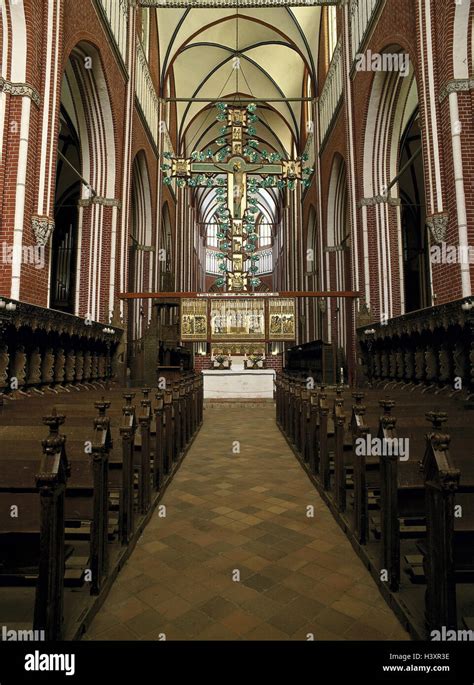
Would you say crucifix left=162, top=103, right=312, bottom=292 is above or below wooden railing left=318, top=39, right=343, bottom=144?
below

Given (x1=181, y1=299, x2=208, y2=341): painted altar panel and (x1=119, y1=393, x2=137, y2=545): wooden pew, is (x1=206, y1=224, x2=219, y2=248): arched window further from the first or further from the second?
(x1=119, y1=393, x2=137, y2=545): wooden pew

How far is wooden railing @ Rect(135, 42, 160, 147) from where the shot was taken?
1209 centimetres

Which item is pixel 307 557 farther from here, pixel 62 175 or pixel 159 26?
pixel 159 26

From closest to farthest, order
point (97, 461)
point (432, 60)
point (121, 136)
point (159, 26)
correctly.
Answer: point (97, 461), point (432, 60), point (121, 136), point (159, 26)

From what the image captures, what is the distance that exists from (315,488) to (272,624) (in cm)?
210

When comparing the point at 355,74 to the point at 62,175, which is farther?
the point at 62,175

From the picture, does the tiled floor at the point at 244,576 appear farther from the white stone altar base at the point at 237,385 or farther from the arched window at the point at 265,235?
the arched window at the point at 265,235

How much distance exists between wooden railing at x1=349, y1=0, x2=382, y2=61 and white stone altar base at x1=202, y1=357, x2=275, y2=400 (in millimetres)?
8856

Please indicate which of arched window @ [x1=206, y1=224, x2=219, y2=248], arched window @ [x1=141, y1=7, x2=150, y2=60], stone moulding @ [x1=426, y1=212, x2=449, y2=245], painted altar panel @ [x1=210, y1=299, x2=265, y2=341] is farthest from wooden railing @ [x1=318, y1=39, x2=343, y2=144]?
arched window @ [x1=206, y1=224, x2=219, y2=248]

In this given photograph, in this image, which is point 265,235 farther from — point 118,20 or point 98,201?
point 98,201

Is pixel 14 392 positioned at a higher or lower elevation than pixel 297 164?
lower

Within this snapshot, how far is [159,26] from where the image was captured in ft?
47.8

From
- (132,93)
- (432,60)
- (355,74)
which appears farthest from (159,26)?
(432,60)

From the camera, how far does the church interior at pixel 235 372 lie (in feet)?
5.94
